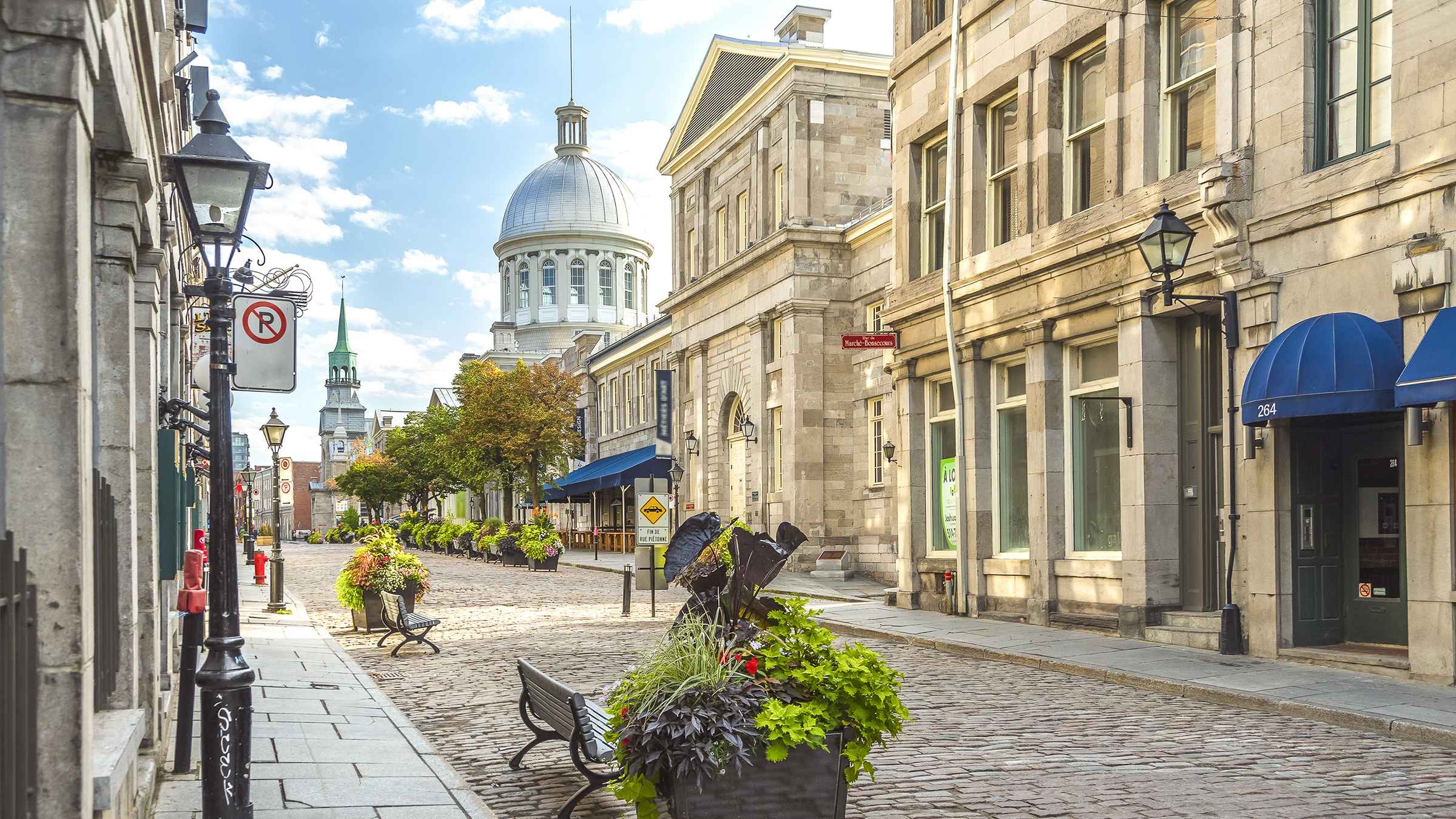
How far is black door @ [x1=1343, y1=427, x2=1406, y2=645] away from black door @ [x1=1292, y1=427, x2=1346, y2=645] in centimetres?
9

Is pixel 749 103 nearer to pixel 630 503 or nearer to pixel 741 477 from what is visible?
pixel 741 477

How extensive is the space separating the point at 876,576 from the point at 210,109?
1024 inches

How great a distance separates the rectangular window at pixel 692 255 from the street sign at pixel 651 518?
67.3ft

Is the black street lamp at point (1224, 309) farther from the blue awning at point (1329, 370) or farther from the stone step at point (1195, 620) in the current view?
the blue awning at point (1329, 370)

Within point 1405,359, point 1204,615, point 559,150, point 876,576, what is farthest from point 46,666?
point 559,150

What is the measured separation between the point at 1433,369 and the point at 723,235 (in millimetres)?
30331

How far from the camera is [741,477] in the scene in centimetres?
3806

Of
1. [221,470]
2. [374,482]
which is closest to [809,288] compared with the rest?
[221,470]

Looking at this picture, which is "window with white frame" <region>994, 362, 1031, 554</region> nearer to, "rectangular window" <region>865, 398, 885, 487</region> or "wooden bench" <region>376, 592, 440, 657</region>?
"wooden bench" <region>376, 592, 440, 657</region>

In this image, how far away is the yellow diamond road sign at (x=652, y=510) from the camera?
22.4 meters

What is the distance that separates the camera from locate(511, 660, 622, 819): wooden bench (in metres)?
7.49

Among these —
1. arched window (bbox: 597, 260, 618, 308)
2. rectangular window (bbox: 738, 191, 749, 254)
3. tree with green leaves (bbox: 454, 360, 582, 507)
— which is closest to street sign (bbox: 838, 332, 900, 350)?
rectangular window (bbox: 738, 191, 749, 254)

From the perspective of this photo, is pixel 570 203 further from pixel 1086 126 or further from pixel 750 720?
pixel 750 720

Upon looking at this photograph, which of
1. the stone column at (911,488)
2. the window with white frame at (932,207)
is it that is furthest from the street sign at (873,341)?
the window with white frame at (932,207)
